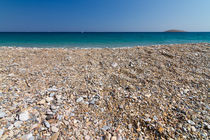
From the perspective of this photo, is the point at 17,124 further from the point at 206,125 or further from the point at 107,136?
the point at 206,125

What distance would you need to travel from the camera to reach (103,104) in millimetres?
2936

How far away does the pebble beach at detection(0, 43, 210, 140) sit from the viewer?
2188mm

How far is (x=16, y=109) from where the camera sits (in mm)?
2471

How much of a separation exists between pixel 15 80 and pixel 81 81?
7.29ft

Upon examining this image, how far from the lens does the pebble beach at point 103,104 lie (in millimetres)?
2188

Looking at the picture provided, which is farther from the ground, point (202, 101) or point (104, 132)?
point (202, 101)

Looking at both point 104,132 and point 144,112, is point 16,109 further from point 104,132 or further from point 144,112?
point 144,112

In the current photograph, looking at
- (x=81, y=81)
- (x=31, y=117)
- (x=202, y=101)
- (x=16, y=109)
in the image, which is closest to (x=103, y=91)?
(x=81, y=81)

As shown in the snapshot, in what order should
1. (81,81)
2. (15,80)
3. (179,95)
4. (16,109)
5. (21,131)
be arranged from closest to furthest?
(21,131) → (16,109) → (179,95) → (15,80) → (81,81)

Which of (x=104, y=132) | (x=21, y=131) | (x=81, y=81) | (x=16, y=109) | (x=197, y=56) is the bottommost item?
(x=104, y=132)

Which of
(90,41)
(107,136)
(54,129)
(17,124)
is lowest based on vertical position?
(107,136)

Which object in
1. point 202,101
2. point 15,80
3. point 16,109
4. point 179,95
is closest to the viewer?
point 16,109

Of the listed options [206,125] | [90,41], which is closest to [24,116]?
[206,125]

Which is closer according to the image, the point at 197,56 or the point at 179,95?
the point at 179,95
